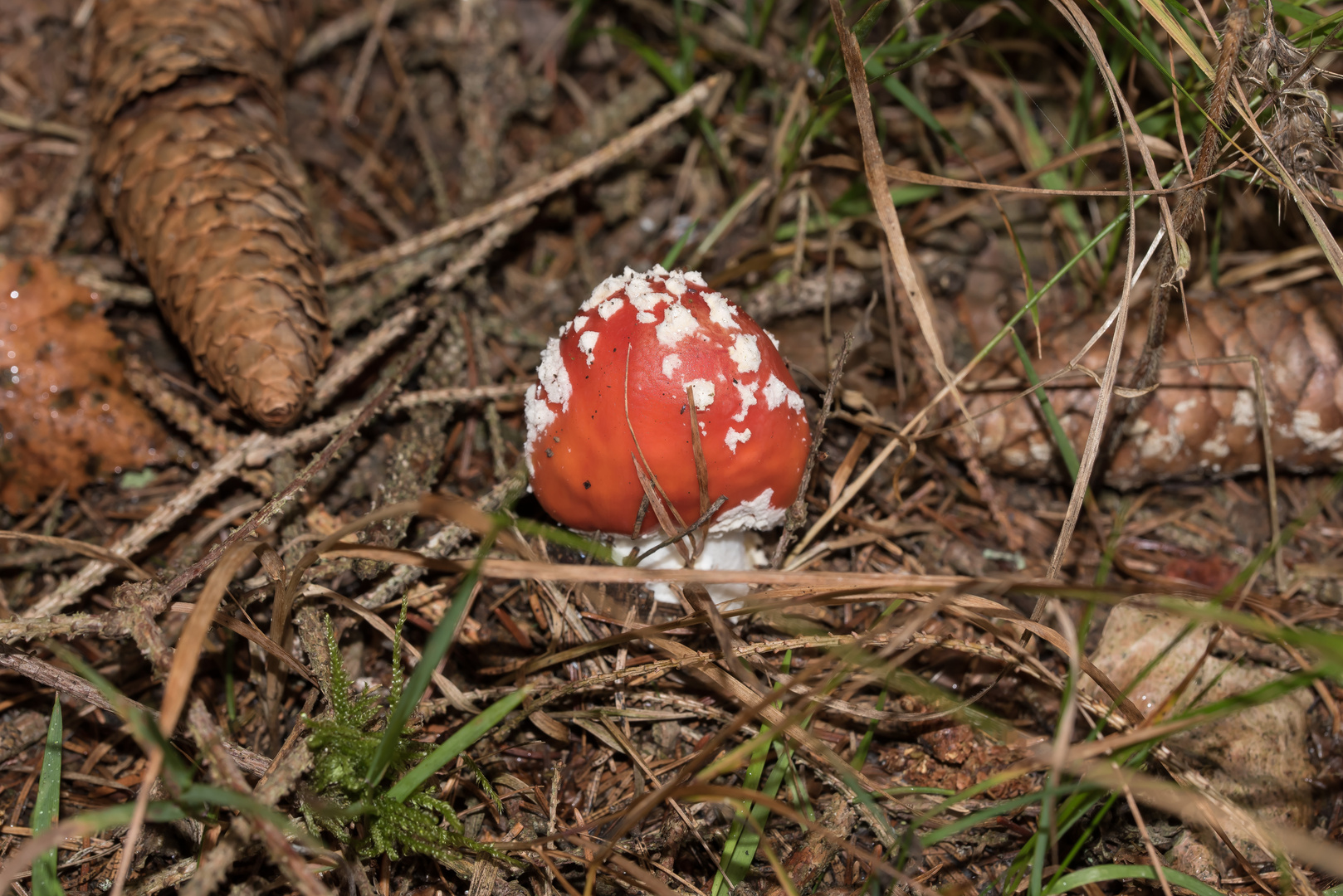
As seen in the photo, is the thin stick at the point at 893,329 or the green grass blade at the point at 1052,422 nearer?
the green grass blade at the point at 1052,422

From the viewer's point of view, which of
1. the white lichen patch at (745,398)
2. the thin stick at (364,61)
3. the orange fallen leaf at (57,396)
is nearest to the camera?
the white lichen patch at (745,398)

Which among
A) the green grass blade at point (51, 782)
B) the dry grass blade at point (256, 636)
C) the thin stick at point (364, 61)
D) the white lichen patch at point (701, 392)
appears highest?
the thin stick at point (364, 61)

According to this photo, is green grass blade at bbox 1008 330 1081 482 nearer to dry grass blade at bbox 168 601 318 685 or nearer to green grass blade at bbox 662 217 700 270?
green grass blade at bbox 662 217 700 270

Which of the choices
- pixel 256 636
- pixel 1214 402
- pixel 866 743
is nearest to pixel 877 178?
pixel 1214 402

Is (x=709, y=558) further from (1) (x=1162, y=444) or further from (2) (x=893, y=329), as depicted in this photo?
(1) (x=1162, y=444)

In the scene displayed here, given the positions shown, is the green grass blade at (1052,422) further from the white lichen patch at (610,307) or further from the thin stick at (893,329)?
the white lichen patch at (610,307)

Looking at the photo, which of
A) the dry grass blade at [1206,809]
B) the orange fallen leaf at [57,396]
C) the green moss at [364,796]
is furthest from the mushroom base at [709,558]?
the orange fallen leaf at [57,396]

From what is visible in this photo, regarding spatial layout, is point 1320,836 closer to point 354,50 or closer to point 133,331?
point 133,331
